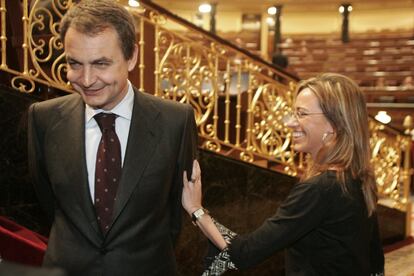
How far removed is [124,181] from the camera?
1.24m

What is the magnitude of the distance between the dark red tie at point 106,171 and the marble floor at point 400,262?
319 centimetres

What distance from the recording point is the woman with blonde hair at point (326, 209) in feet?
5.36

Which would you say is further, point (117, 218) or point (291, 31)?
point (291, 31)

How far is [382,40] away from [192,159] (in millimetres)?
12247

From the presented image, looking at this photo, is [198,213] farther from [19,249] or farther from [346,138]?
[19,249]

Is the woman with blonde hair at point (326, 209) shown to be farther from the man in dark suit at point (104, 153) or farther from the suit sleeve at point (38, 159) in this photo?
the suit sleeve at point (38, 159)

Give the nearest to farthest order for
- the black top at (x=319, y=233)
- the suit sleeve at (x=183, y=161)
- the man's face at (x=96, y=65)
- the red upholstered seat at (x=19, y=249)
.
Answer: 1. the man's face at (x=96, y=65)
2. the suit sleeve at (x=183, y=161)
3. the black top at (x=319, y=233)
4. the red upholstered seat at (x=19, y=249)

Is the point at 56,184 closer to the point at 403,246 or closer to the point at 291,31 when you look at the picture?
the point at 403,246

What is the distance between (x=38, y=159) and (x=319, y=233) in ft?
3.06

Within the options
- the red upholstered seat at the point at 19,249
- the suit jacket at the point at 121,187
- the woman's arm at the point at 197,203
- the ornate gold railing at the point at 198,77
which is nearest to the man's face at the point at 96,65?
the suit jacket at the point at 121,187

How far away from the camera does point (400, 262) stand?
14.1 ft

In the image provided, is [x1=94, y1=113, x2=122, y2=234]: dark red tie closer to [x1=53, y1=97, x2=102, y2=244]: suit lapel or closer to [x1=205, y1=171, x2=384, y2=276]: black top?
[x1=53, y1=97, x2=102, y2=244]: suit lapel

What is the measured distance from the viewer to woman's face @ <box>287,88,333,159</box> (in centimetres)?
176

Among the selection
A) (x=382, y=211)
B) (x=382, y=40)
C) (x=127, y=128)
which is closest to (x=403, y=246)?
(x=382, y=211)
